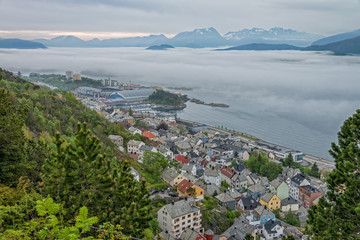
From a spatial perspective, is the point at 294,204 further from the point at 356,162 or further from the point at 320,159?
the point at 356,162

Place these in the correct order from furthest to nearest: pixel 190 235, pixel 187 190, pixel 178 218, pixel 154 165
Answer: pixel 154 165
pixel 187 190
pixel 178 218
pixel 190 235

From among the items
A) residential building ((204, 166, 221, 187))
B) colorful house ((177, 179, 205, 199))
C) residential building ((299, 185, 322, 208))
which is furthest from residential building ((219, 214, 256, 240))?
residential building ((299, 185, 322, 208))

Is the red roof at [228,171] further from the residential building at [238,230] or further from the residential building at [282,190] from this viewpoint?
the residential building at [238,230]

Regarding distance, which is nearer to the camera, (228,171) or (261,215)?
(261,215)

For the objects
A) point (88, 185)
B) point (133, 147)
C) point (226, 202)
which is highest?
point (88, 185)

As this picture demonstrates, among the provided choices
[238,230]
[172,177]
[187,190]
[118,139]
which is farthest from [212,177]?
[118,139]

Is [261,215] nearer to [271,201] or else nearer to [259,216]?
[259,216]
